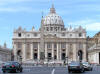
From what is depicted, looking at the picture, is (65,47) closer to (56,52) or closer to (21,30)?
(56,52)

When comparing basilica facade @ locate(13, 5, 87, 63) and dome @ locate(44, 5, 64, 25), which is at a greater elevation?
dome @ locate(44, 5, 64, 25)

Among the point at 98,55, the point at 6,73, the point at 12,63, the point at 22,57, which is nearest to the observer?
the point at 6,73

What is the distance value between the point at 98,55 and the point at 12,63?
3492 inches

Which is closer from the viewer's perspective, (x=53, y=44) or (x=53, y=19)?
(x=53, y=44)

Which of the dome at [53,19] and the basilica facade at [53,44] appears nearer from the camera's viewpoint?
the basilica facade at [53,44]

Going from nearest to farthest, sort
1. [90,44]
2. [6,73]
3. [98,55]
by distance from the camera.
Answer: [6,73] → [98,55] → [90,44]

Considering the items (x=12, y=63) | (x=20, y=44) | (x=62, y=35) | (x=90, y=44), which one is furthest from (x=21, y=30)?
(x=12, y=63)

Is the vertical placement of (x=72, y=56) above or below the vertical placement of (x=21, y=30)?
below

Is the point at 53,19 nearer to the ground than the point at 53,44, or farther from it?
farther from it

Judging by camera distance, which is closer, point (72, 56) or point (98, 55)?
point (98, 55)

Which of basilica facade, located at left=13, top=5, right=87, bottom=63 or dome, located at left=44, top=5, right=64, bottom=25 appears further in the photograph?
dome, located at left=44, top=5, right=64, bottom=25

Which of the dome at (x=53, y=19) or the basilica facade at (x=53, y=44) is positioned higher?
the dome at (x=53, y=19)

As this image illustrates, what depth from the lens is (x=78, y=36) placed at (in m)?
152

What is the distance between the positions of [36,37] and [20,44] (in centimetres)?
727
